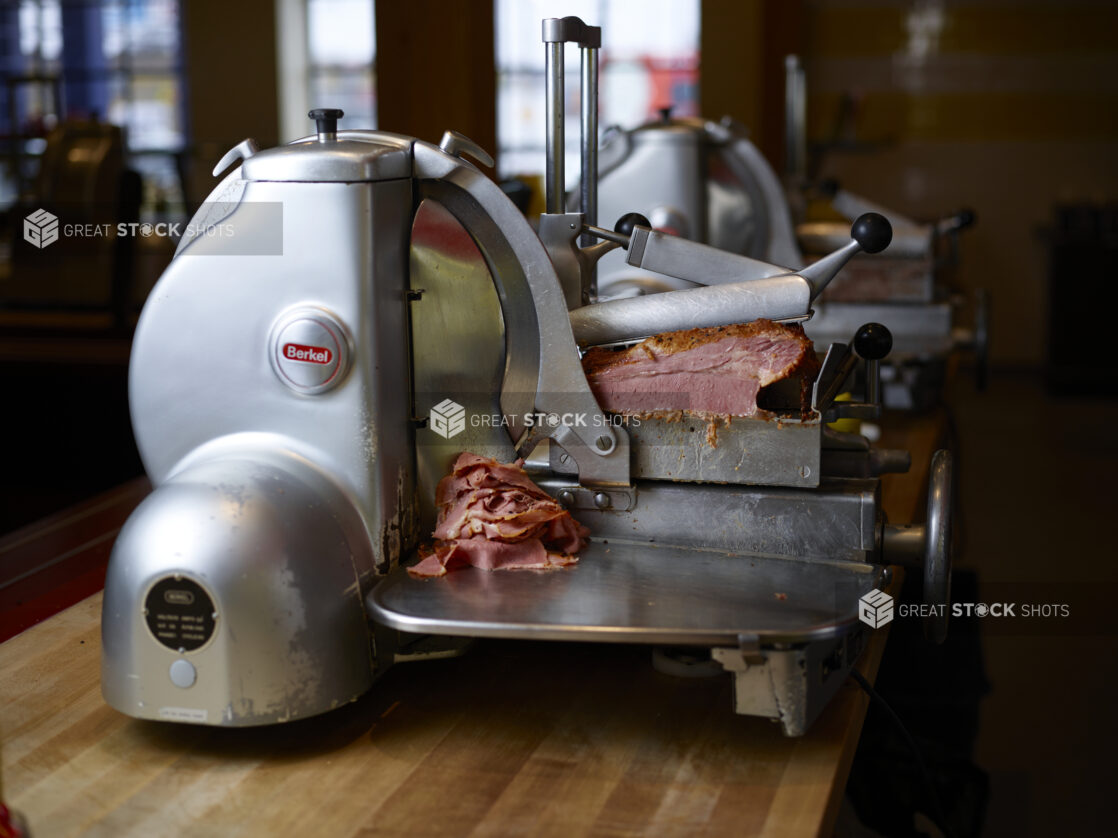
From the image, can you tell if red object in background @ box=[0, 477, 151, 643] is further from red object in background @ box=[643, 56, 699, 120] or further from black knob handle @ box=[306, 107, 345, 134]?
red object in background @ box=[643, 56, 699, 120]

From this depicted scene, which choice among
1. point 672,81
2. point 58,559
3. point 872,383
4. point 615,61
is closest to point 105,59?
point 615,61

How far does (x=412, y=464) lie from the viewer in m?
Answer: 1.25

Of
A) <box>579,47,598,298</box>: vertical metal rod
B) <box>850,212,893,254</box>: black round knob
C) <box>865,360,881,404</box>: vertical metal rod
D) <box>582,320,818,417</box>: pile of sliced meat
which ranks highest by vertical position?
<box>579,47,598,298</box>: vertical metal rod

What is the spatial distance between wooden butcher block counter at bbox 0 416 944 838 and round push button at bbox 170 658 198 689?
0.25 feet

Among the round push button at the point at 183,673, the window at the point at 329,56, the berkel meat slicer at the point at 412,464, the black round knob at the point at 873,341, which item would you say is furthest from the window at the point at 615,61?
the round push button at the point at 183,673

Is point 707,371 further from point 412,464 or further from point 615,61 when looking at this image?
point 615,61

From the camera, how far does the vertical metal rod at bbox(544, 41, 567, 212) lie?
4.46 ft

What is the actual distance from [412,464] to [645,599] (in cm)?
30

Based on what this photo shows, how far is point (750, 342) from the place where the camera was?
128 cm

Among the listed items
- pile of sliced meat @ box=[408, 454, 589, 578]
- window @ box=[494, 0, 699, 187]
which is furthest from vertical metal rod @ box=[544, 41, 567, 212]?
window @ box=[494, 0, 699, 187]

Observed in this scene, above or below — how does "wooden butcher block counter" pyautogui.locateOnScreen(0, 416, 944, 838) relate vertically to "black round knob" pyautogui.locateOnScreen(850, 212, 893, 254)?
below

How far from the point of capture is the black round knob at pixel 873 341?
1473 millimetres

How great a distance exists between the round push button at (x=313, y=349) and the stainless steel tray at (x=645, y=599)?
208mm

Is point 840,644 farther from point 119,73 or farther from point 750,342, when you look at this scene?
point 119,73
